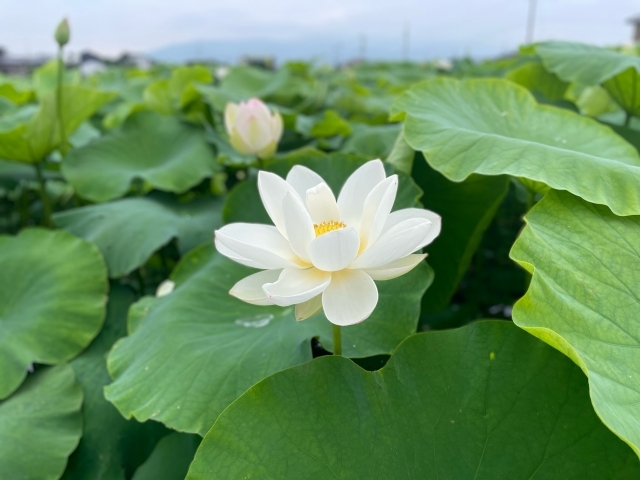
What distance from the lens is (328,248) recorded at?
1.95 feet

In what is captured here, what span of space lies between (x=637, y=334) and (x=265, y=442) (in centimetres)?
44

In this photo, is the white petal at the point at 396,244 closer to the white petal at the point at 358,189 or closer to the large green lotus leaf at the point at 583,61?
the white petal at the point at 358,189

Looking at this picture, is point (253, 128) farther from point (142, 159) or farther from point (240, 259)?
point (240, 259)

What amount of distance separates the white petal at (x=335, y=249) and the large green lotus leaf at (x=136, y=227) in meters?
0.76

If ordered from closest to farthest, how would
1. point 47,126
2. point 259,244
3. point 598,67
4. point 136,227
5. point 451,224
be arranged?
point 259,244
point 451,224
point 598,67
point 136,227
point 47,126

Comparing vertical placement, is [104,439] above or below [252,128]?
below

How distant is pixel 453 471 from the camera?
59 centimetres

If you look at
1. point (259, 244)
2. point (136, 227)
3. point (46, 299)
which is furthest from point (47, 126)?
point (259, 244)

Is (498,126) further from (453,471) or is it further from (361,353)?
(453,471)

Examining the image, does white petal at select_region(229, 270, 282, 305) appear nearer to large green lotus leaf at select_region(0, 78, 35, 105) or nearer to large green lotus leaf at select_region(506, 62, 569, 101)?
large green lotus leaf at select_region(506, 62, 569, 101)

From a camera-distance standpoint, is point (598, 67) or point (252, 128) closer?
point (598, 67)

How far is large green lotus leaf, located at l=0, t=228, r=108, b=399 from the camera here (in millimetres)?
1082

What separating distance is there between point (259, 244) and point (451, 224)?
0.56 m

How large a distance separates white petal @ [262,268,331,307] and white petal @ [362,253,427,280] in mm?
58
